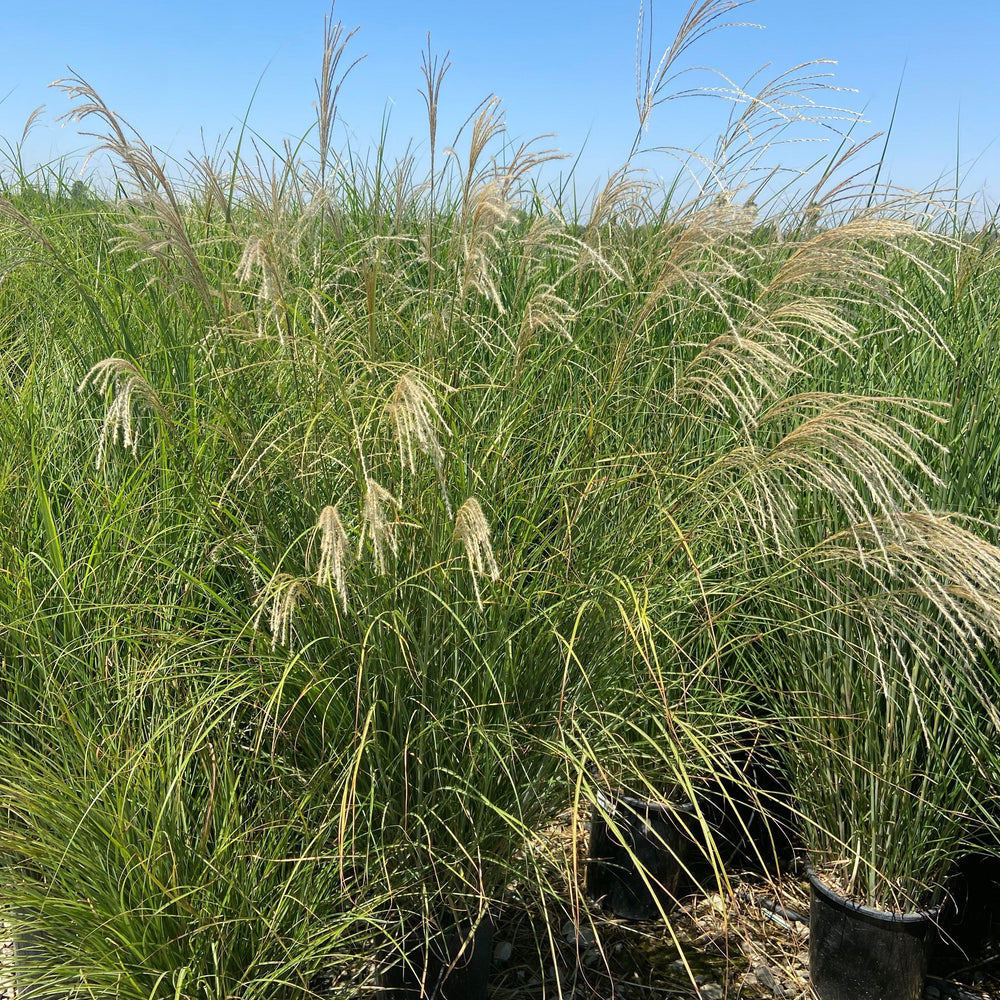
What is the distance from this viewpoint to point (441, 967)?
1.89 meters

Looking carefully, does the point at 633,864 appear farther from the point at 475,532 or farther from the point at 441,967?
the point at 475,532

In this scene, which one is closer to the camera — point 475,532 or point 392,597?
point 475,532

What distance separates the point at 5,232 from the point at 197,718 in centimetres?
279

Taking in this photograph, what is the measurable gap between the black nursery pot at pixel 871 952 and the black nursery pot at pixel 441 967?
34.4 inches

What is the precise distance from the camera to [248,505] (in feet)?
6.63

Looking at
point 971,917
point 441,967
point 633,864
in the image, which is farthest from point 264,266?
point 971,917

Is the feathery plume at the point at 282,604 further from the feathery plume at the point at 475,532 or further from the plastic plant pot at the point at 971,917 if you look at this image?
the plastic plant pot at the point at 971,917

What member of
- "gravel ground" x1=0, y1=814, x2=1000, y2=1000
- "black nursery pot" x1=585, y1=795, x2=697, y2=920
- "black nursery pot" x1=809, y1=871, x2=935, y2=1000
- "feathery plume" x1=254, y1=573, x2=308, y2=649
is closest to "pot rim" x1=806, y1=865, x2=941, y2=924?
"black nursery pot" x1=809, y1=871, x2=935, y2=1000

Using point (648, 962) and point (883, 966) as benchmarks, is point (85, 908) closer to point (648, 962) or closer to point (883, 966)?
point (648, 962)

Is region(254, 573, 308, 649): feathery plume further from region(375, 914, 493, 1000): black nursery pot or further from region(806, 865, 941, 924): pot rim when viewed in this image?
region(806, 865, 941, 924): pot rim

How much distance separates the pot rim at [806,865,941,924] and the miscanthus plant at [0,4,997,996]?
6.2 inches

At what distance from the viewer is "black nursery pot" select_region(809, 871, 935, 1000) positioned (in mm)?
2125

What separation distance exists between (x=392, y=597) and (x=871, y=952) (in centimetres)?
145

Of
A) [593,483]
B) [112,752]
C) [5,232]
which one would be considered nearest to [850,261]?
[593,483]
